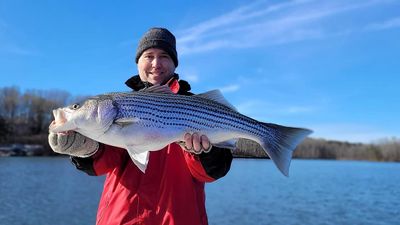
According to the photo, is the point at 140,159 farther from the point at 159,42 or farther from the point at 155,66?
the point at 159,42

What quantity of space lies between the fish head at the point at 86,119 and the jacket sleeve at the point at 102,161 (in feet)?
1.50

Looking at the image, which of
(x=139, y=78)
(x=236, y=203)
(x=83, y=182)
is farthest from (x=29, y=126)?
(x=139, y=78)

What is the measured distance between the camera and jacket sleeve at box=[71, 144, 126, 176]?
4.71 meters

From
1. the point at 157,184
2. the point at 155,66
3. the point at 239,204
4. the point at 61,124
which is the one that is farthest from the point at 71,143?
the point at 239,204

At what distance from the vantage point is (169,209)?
4.64m

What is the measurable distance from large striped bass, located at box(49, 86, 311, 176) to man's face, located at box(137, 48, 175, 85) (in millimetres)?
562

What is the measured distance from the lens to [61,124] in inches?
170

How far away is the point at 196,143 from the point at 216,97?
0.70 m

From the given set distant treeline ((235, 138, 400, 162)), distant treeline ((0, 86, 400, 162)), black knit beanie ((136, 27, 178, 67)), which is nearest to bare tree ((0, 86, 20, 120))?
distant treeline ((0, 86, 400, 162))

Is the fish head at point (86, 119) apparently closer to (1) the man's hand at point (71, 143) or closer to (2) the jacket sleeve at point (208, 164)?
(1) the man's hand at point (71, 143)

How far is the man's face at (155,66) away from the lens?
5.23m

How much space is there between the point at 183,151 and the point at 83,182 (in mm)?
37260

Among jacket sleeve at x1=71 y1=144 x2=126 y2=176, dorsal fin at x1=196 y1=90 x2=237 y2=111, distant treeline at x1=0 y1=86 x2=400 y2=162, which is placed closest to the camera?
jacket sleeve at x1=71 y1=144 x2=126 y2=176

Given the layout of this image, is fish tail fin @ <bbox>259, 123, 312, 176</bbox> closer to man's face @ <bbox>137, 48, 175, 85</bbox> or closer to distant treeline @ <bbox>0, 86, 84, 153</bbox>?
man's face @ <bbox>137, 48, 175, 85</bbox>
